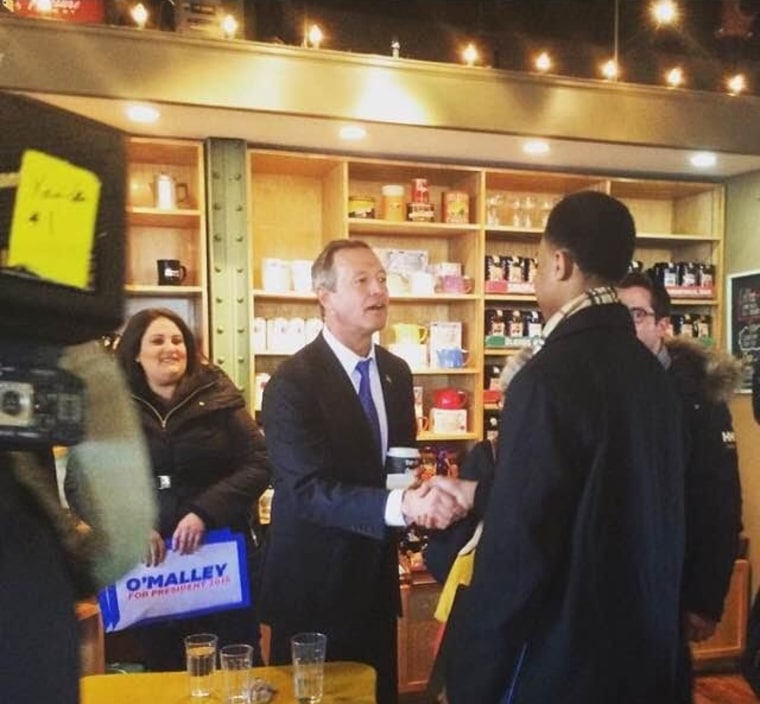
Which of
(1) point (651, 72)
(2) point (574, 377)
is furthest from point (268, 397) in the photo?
(1) point (651, 72)

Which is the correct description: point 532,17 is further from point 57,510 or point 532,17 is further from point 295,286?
point 57,510

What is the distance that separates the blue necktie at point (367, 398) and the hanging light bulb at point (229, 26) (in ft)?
5.38

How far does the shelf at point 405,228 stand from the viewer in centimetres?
341

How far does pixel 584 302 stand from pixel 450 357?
84.6 inches

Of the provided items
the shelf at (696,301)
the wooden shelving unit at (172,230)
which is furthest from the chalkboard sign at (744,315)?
the wooden shelving unit at (172,230)

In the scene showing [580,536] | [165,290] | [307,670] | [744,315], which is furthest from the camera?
[744,315]

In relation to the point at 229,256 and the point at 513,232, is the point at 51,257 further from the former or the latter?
the point at 513,232

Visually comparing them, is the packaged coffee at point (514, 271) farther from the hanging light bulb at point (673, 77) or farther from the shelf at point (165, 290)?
the hanging light bulb at point (673, 77)

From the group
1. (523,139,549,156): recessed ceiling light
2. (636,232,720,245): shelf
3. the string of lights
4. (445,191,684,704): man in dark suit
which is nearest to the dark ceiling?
the string of lights

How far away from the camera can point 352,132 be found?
3.12 m

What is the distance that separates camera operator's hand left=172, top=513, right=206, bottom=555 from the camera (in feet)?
7.41

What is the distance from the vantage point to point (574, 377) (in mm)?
1303

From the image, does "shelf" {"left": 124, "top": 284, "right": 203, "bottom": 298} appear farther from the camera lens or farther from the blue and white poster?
the camera lens

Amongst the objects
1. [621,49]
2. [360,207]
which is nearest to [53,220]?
[360,207]
